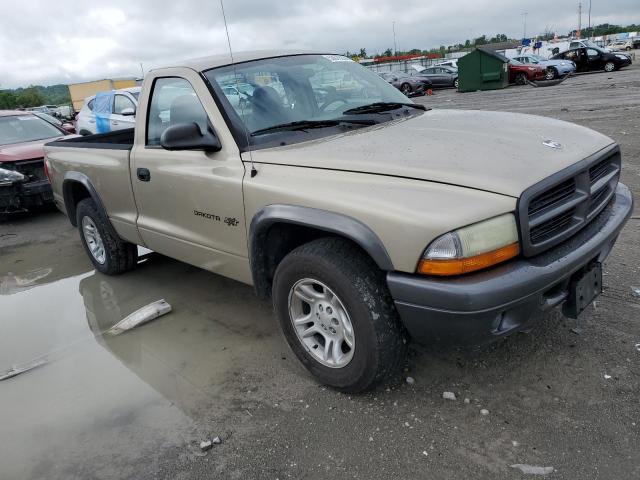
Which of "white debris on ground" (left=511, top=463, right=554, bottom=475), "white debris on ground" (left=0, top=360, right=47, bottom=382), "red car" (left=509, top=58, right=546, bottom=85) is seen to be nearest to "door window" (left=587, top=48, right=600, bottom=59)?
"red car" (left=509, top=58, right=546, bottom=85)

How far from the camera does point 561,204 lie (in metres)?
2.53

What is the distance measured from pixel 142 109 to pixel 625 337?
360 cm

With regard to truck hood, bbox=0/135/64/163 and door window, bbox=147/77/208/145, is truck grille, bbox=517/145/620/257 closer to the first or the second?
door window, bbox=147/77/208/145

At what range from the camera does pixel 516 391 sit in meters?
2.84

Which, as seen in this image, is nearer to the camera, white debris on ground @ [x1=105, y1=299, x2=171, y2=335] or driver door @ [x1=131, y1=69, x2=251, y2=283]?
driver door @ [x1=131, y1=69, x2=251, y2=283]

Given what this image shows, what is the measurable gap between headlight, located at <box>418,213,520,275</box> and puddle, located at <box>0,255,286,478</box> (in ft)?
4.69

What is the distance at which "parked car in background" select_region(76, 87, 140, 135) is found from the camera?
11.1 meters

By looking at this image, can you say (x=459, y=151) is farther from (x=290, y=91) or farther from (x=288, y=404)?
(x=288, y=404)

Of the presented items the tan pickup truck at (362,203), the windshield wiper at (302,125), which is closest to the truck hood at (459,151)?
the tan pickup truck at (362,203)

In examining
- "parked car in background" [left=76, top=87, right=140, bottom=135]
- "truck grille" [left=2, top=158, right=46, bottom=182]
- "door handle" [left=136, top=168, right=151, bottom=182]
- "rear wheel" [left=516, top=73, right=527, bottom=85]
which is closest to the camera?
"door handle" [left=136, top=168, right=151, bottom=182]

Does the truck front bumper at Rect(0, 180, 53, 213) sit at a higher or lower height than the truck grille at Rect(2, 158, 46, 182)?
lower

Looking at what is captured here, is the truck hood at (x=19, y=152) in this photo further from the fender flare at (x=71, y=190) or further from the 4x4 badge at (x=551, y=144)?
the 4x4 badge at (x=551, y=144)

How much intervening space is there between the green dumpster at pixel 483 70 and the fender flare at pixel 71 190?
2334 centimetres

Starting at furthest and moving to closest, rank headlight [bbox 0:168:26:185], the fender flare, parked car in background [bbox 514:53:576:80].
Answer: parked car in background [bbox 514:53:576:80]
headlight [bbox 0:168:26:185]
the fender flare
